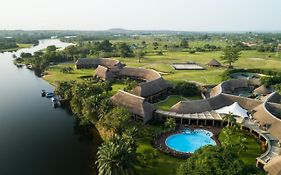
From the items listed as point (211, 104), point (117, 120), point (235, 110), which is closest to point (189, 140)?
point (211, 104)

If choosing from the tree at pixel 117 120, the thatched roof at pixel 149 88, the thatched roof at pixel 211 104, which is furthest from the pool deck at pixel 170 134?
the thatched roof at pixel 149 88

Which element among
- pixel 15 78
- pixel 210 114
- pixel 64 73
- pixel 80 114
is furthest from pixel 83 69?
pixel 210 114

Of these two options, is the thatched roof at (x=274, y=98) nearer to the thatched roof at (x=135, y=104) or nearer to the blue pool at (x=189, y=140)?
the blue pool at (x=189, y=140)

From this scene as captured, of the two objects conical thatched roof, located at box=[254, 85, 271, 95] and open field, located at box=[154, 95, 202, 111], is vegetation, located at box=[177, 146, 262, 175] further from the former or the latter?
conical thatched roof, located at box=[254, 85, 271, 95]

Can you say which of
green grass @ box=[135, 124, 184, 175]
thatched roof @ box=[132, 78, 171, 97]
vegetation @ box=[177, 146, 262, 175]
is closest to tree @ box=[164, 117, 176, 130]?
green grass @ box=[135, 124, 184, 175]

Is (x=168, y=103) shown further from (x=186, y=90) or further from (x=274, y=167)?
(x=274, y=167)

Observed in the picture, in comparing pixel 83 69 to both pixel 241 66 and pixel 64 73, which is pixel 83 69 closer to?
pixel 64 73
